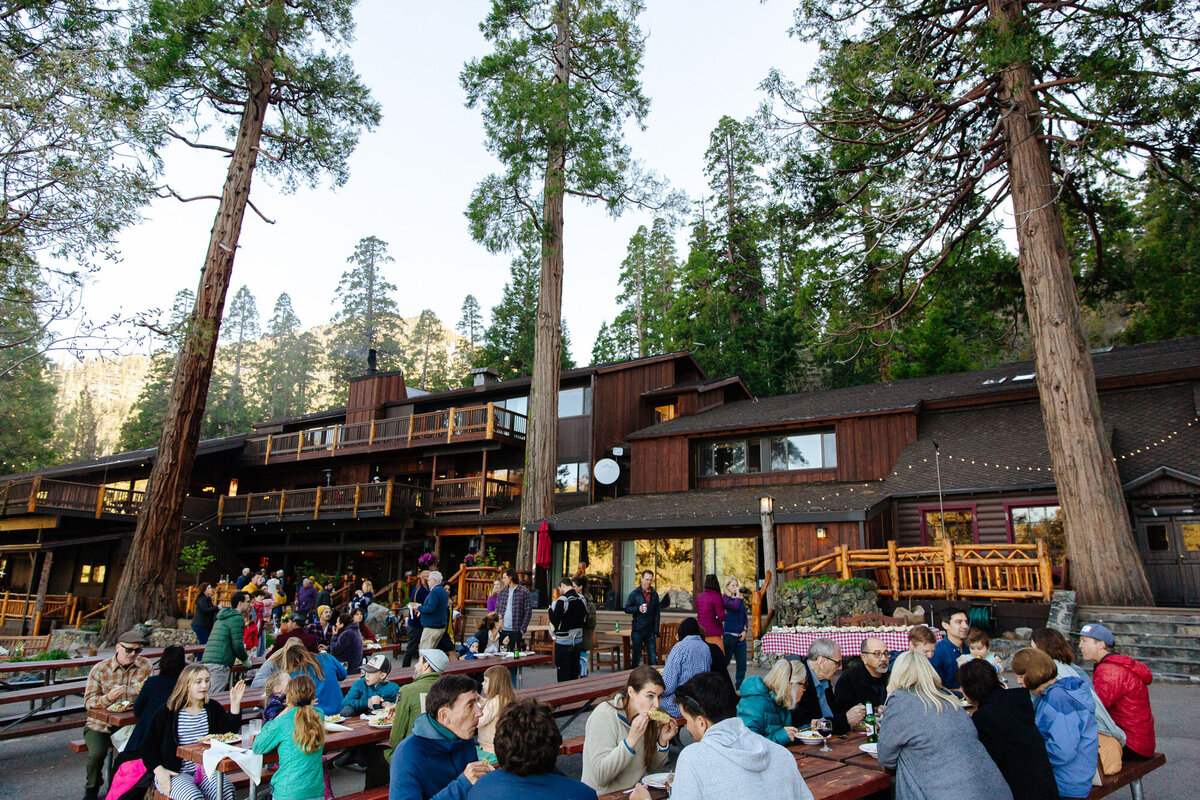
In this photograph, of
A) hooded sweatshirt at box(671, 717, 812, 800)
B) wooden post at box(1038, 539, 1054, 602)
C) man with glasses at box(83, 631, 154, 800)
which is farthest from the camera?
wooden post at box(1038, 539, 1054, 602)

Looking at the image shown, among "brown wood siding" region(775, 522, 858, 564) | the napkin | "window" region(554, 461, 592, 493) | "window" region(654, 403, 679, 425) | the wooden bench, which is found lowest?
the wooden bench

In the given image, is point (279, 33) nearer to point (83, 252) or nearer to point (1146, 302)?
point (83, 252)

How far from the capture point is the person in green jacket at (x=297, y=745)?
4.07 m

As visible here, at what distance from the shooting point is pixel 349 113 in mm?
19203

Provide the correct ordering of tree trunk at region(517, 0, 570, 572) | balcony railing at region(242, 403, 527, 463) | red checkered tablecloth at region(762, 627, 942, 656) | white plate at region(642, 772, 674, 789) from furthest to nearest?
balcony railing at region(242, 403, 527, 463) → tree trunk at region(517, 0, 570, 572) → red checkered tablecloth at region(762, 627, 942, 656) → white plate at region(642, 772, 674, 789)

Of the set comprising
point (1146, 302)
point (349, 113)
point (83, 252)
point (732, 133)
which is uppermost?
point (732, 133)

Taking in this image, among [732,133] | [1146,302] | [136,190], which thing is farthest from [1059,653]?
[732,133]

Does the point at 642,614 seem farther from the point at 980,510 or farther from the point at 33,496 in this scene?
the point at 33,496

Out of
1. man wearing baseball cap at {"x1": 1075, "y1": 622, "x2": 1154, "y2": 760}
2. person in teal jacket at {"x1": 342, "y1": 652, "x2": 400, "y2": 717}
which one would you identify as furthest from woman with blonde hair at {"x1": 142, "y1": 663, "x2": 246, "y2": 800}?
man wearing baseball cap at {"x1": 1075, "y1": 622, "x2": 1154, "y2": 760}

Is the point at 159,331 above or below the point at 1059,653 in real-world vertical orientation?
above

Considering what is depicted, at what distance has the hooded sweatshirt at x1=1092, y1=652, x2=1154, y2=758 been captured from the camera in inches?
186

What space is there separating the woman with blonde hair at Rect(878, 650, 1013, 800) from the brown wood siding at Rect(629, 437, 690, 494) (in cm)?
1721

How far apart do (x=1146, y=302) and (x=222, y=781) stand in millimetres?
32585

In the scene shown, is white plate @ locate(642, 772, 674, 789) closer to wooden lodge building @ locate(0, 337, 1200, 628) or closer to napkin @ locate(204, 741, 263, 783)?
napkin @ locate(204, 741, 263, 783)
